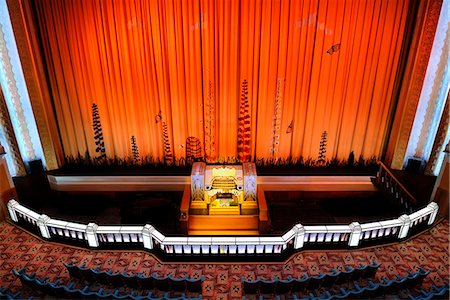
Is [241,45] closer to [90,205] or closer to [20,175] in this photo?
[90,205]

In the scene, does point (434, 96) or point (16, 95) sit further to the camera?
point (16, 95)

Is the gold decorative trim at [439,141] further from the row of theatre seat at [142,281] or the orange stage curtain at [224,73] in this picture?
the row of theatre seat at [142,281]

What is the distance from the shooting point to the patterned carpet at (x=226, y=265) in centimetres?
464

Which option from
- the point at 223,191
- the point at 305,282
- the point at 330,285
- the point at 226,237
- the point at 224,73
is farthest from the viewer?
the point at 224,73

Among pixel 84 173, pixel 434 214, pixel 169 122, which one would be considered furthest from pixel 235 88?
pixel 434 214

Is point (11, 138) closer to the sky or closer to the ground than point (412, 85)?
closer to the ground

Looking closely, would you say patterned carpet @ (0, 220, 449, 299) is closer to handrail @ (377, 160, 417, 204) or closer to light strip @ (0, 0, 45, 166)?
handrail @ (377, 160, 417, 204)

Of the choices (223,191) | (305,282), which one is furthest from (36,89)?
(305,282)

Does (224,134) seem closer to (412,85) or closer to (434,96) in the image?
(412,85)

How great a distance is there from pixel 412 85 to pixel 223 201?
438cm

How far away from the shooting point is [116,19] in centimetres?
640

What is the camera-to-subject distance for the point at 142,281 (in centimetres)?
432

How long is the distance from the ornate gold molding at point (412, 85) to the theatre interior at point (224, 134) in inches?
1.1

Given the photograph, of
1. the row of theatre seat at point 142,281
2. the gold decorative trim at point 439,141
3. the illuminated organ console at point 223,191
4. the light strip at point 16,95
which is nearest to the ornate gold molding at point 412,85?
the gold decorative trim at point 439,141
